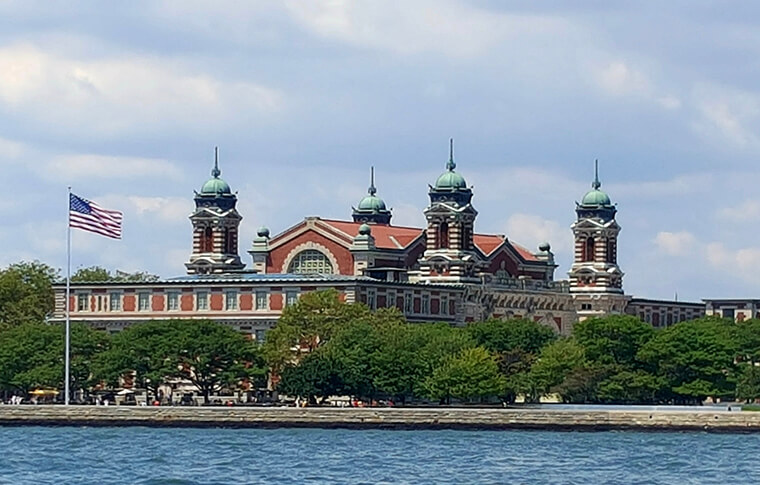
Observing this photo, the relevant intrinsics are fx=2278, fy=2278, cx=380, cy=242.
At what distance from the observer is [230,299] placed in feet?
555

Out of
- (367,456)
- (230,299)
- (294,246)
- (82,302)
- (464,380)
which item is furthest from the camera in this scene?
(294,246)

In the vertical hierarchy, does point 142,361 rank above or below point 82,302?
below

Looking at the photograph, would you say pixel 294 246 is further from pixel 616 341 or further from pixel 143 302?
pixel 616 341

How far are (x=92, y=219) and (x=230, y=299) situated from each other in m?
48.4

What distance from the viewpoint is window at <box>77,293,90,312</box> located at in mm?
174625

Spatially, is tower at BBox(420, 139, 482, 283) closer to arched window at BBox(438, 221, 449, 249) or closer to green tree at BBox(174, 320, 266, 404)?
arched window at BBox(438, 221, 449, 249)

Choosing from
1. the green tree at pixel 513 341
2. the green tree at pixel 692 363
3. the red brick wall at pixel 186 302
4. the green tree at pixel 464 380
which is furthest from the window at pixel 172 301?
the green tree at pixel 692 363

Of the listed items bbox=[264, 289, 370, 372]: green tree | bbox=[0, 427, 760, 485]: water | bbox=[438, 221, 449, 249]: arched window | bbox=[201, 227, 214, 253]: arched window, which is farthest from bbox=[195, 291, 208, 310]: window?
bbox=[0, 427, 760, 485]: water

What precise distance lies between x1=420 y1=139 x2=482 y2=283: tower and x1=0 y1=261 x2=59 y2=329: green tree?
3114 cm

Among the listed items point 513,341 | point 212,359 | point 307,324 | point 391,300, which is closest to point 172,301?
point 391,300

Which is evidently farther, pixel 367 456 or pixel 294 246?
pixel 294 246

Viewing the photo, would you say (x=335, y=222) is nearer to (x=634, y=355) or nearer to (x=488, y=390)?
(x=634, y=355)

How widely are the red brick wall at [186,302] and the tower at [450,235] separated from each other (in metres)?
24.2

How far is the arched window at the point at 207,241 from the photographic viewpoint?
194m
